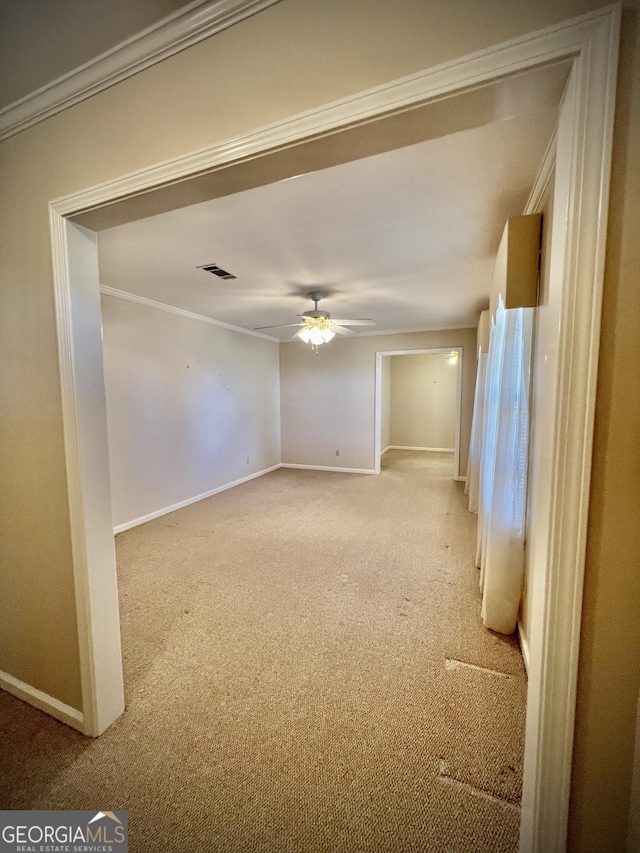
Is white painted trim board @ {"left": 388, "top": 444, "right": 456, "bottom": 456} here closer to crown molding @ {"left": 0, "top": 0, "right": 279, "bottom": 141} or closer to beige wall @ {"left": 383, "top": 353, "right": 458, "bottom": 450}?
beige wall @ {"left": 383, "top": 353, "right": 458, "bottom": 450}

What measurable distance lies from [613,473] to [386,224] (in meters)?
1.90

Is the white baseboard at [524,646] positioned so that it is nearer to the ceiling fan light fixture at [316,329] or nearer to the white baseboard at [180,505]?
the ceiling fan light fixture at [316,329]

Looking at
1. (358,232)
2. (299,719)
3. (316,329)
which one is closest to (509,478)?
(299,719)

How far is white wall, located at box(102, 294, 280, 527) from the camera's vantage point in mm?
3400

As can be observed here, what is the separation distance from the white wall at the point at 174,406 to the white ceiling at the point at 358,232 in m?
0.47

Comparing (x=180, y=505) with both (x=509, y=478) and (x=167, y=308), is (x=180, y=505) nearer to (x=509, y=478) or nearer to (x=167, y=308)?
(x=167, y=308)

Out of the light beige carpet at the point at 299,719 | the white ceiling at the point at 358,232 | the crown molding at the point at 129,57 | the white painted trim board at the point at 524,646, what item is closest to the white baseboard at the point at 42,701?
the light beige carpet at the point at 299,719

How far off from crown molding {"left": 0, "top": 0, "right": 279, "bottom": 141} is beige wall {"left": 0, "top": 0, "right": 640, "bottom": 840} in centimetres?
2

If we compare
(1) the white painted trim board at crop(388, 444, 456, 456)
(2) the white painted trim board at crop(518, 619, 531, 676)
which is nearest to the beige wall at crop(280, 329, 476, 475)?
(1) the white painted trim board at crop(388, 444, 456, 456)

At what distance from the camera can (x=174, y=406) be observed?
4.05 meters

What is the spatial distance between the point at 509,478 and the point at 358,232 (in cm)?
176

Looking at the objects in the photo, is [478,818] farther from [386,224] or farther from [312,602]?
[386,224]

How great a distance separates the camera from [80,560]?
1.28 metres

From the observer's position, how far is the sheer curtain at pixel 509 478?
177 cm
